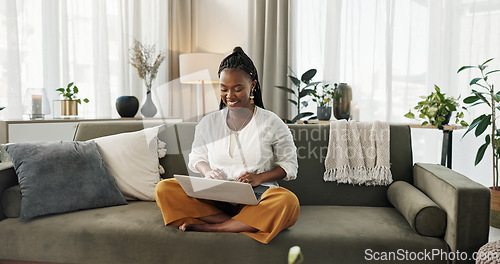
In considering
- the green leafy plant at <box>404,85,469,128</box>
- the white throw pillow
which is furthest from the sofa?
the green leafy plant at <box>404,85,469,128</box>

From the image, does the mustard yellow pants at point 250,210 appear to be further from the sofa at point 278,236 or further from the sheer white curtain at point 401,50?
the sheer white curtain at point 401,50

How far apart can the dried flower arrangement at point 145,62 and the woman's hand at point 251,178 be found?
223 cm

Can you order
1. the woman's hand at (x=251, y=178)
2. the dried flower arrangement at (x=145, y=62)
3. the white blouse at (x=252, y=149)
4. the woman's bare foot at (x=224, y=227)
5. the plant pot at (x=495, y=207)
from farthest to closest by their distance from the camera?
the dried flower arrangement at (x=145, y=62), the plant pot at (x=495, y=207), the white blouse at (x=252, y=149), the woman's hand at (x=251, y=178), the woman's bare foot at (x=224, y=227)

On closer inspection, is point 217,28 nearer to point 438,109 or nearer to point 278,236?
point 438,109

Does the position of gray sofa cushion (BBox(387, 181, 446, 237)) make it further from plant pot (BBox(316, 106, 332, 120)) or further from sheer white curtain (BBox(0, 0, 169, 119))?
sheer white curtain (BBox(0, 0, 169, 119))

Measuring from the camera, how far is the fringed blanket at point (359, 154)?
184 cm

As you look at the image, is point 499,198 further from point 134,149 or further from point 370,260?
point 134,149

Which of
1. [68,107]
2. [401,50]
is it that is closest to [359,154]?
[401,50]

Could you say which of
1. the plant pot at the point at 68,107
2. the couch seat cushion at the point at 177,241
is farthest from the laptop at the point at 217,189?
the plant pot at the point at 68,107

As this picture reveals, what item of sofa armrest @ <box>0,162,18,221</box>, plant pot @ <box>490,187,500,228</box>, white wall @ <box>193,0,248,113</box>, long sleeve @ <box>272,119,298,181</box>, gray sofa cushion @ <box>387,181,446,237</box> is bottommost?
plant pot @ <box>490,187,500,228</box>

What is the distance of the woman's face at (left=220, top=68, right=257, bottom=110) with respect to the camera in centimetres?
162

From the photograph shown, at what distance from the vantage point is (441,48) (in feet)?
9.98

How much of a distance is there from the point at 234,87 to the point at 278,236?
641 millimetres

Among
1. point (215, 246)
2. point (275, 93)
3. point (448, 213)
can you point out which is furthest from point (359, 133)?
point (275, 93)
